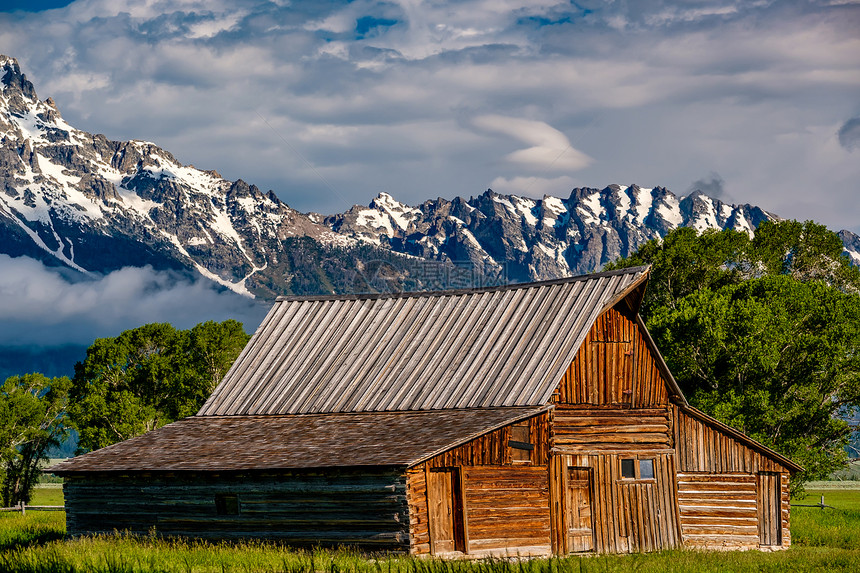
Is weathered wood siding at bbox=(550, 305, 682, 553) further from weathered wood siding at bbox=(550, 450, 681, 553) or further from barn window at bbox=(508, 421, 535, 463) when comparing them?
barn window at bbox=(508, 421, 535, 463)

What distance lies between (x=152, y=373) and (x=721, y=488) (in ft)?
143

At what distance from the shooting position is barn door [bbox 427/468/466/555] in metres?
26.4

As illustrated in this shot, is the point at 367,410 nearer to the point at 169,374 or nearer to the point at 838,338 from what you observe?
the point at 838,338

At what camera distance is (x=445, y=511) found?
26.7 metres

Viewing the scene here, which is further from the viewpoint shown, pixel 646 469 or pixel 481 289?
pixel 481 289

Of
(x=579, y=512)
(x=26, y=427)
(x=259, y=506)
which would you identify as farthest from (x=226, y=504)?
(x=26, y=427)

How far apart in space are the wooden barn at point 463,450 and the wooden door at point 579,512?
0.06 metres

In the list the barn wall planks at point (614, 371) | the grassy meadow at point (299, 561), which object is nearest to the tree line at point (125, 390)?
the grassy meadow at point (299, 561)

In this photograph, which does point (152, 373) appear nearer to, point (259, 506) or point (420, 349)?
point (420, 349)

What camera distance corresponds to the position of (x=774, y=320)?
42.5 meters

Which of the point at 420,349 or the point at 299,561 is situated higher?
the point at 420,349

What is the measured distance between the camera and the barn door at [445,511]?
86.6 feet

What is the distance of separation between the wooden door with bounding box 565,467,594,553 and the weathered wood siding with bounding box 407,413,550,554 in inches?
38.1

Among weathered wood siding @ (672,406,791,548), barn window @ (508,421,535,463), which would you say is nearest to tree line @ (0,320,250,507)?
weathered wood siding @ (672,406,791,548)
